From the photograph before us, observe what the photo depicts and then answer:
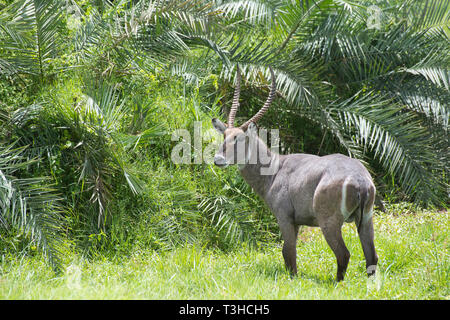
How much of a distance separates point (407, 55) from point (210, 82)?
3230 millimetres

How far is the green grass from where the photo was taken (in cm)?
487

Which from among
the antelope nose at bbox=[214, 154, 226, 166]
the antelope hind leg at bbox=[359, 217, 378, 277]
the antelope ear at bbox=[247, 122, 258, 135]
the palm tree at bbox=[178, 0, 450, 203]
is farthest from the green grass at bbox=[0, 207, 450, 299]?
the palm tree at bbox=[178, 0, 450, 203]

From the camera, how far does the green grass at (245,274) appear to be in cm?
487

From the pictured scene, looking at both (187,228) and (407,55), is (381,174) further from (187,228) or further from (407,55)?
(187,228)

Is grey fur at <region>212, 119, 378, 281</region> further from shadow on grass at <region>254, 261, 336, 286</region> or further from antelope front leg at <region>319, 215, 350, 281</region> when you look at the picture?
shadow on grass at <region>254, 261, 336, 286</region>

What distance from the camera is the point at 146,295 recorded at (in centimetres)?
476

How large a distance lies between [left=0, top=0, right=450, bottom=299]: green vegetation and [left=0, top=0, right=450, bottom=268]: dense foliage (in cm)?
3

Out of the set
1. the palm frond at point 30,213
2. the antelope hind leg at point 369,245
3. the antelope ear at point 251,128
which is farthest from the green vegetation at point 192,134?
the antelope ear at point 251,128

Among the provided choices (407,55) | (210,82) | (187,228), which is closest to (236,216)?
(187,228)

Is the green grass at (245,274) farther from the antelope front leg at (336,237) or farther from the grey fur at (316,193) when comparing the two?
the grey fur at (316,193)

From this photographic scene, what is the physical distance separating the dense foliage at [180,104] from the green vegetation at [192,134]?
0.03 m

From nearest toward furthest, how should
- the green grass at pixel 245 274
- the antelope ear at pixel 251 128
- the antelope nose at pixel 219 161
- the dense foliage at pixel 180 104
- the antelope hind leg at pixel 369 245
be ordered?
the green grass at pixel 245 274 → the antelope hind leg at pixel 369 245 → the antelope nose at pixel 219 161 → the antelope ear at pixel 251 128 → the dense foliage at pixel 180 104

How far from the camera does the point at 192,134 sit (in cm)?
813

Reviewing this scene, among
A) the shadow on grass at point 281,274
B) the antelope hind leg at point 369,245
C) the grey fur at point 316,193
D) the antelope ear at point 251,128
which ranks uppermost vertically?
the antelope ear at point 251,128
